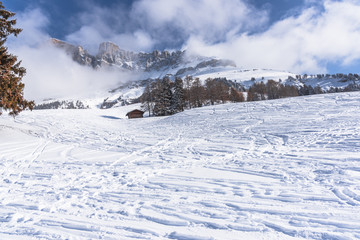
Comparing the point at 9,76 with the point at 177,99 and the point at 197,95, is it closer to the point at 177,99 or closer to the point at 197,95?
the point at 177,99

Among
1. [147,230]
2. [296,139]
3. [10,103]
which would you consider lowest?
[147,230]

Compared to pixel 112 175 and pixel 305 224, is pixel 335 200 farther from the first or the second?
pixel 112 175

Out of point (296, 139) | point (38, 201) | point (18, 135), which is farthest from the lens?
point (18, 135)

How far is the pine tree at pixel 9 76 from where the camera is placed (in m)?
11.9

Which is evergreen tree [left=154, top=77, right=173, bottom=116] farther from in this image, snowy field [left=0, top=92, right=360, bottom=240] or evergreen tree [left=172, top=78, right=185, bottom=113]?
snowy field [left=0, top=92, right=360, bottom=240]

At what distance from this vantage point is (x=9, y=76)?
12.2 meters

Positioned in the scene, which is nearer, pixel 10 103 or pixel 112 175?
pixel 112 175

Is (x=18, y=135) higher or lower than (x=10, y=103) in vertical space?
lower

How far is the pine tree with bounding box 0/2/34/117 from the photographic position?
11.9 m

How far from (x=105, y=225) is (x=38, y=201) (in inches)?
90.5

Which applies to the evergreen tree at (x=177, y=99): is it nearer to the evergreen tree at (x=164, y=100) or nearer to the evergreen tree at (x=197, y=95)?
the evergreen tree at (x=164, y=100)

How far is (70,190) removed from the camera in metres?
4.96

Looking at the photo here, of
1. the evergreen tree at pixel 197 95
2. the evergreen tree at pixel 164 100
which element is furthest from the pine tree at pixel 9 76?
the evergreen tree at pixel 197 95

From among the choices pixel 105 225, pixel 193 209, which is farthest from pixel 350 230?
pixel 105 225
